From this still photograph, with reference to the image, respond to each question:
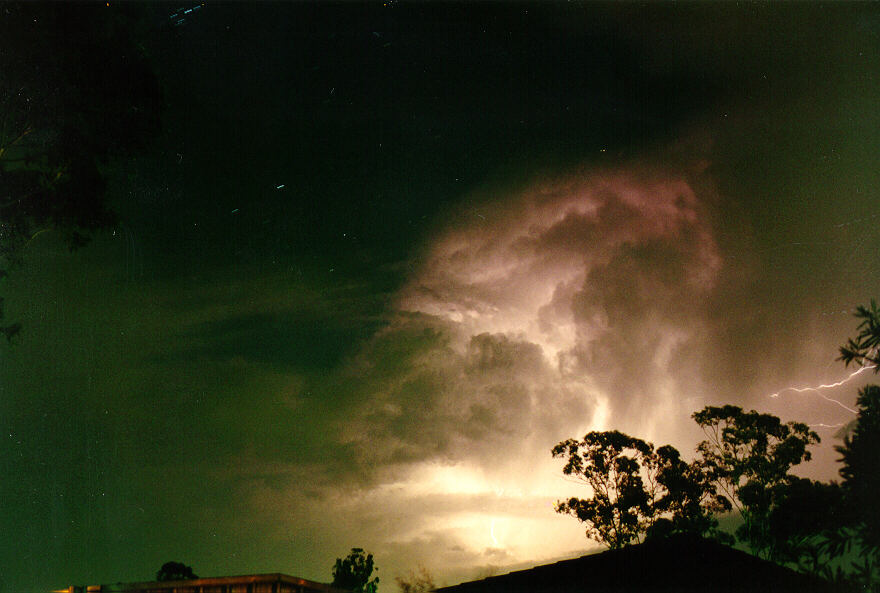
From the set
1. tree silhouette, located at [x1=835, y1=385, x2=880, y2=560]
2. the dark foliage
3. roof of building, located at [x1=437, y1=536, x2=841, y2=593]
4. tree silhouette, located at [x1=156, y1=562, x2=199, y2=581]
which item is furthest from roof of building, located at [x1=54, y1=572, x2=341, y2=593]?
tree silhouette, located at [x1=156, y1=562, x2=199, y2=581]

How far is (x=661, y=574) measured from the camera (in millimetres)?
11938

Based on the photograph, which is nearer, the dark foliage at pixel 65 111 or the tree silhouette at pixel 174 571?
the dark foliage at pixel 65 111

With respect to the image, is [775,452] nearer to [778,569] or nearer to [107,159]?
[778,569]

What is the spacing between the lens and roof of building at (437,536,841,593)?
1166 centimetres

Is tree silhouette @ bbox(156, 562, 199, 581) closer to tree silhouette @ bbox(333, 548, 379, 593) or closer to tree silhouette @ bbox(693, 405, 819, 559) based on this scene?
tree silhouette @ bbox(333, 548, 379, 593)

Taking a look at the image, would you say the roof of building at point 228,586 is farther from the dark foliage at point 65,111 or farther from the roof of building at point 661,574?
the dark foliage at point 65,111

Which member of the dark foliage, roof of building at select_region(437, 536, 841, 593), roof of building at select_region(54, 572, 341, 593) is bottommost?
roof of building at select_region(437, 536, 841, 593)

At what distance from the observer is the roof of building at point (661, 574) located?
1166 cm

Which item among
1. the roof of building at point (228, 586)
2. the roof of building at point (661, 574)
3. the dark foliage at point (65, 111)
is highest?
the dark foliage at point (65, 111)

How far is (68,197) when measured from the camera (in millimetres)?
14953

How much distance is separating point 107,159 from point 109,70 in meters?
1.99

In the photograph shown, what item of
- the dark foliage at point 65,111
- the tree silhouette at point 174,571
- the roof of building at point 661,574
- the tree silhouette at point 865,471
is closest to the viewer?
the roof of building at point 661,574

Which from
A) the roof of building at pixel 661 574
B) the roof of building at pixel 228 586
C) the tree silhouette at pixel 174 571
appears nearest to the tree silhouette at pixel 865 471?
the roof of building at pixel 661 574

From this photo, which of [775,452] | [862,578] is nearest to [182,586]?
[862,578]
